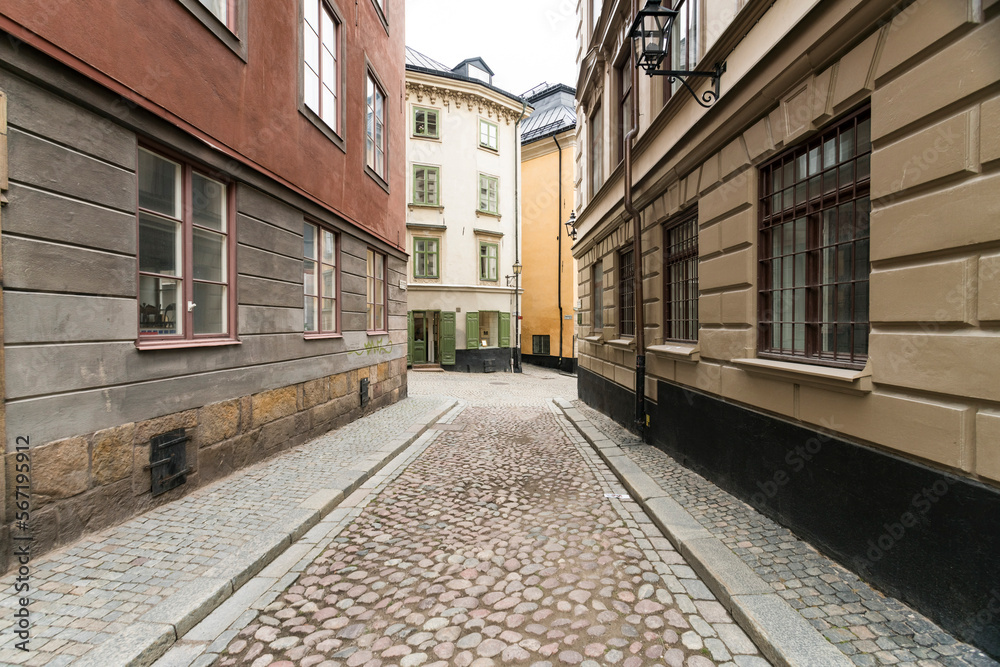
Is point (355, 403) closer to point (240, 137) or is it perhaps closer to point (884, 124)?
point (240, 137)

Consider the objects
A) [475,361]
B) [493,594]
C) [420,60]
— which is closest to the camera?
[493,594]

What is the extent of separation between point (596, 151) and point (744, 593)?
10674mm

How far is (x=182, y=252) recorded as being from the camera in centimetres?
518

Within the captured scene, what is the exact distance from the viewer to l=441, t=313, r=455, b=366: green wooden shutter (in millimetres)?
24266

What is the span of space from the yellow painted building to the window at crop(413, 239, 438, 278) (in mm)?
6908

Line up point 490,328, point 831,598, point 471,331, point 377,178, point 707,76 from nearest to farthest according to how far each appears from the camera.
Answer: point 831,598 → point 707,76 → point 377,178 → point 471,331 → point 490,328

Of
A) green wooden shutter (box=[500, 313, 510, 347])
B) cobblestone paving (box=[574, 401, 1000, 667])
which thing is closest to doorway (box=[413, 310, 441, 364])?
green wooden shutter (box=[500, 313, 510, 347])

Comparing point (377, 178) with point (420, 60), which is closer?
point (377, 178)

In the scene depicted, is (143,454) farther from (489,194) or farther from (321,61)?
(489,194)

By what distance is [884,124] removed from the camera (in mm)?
3252

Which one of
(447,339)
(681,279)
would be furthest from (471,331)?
(681,279)

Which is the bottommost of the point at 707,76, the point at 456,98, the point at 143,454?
the point at 143,454

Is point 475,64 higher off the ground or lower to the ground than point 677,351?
higher

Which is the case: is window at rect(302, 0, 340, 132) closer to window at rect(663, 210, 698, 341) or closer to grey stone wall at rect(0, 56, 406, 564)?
grey stone wall at rect(0, 56, 406, 564)
